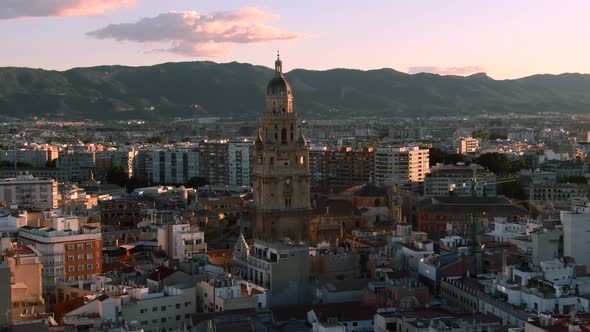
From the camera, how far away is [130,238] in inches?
2073

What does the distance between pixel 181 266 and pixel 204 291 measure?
495 centimetres

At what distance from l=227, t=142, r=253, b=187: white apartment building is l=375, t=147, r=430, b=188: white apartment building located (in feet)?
41.8

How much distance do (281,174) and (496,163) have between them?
2219 inches

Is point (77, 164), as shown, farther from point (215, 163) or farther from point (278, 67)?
point (278, 67)

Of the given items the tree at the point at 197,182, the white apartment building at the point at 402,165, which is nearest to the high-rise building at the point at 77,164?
the tree at the point at 197,182

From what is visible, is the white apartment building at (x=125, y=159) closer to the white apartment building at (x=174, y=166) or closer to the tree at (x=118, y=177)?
the white apartment building at (x=174, y=166)

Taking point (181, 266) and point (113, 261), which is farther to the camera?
point (113, 261)

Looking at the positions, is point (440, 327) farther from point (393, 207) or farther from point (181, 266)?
point (393, 207)

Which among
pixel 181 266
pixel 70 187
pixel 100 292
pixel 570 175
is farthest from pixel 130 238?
pixel 570 175

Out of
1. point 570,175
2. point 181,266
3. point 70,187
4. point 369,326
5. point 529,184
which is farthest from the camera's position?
point 570,175

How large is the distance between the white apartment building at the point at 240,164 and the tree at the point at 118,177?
10357 millimetres

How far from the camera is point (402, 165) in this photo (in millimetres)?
91438

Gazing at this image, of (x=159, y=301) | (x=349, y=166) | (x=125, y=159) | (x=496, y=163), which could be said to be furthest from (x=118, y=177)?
(x=159, y=301)

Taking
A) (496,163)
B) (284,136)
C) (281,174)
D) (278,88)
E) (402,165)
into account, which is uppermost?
(278,88)
